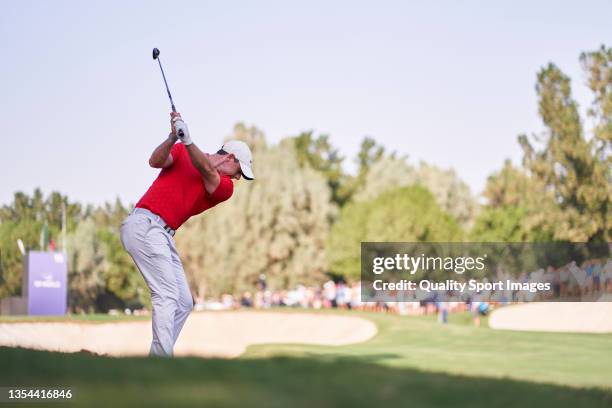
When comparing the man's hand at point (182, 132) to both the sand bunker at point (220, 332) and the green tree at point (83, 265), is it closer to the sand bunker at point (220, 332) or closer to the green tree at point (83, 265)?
the sand bunker at point (220, 332)

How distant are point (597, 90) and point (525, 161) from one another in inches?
302

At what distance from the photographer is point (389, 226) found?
79562 mm

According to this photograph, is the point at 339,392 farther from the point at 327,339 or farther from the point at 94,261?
the point at 94,261

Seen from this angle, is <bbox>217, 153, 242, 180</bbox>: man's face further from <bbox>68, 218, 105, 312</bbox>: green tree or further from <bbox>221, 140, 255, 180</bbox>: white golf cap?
<bbox>68, 218, 105, 312</bbox>: green tree

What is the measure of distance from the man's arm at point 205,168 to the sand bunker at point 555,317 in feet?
95.6

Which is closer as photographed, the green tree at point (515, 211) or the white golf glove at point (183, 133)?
the white golf glove at point (183, 133)

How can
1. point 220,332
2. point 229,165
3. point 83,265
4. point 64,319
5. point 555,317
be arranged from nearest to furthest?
point 229,165 < point 64,319 < point 220,332 < point 555,317 < point 83,265

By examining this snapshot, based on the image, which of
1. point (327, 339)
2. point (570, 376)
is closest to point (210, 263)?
point (327, 339)

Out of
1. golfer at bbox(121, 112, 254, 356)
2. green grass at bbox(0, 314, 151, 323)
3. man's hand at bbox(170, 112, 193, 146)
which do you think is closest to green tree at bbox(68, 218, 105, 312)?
green grass at bbox(0, 314, 151, 323)

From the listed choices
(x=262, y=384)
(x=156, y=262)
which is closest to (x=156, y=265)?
(x=156, y=262)

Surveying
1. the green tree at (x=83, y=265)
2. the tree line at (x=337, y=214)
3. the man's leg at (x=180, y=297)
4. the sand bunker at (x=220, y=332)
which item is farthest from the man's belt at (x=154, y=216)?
the green tree at (x=83, y=265)

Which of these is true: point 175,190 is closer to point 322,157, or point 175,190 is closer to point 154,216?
point 154,216

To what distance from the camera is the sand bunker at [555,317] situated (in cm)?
3719

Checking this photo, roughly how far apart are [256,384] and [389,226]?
247ft
